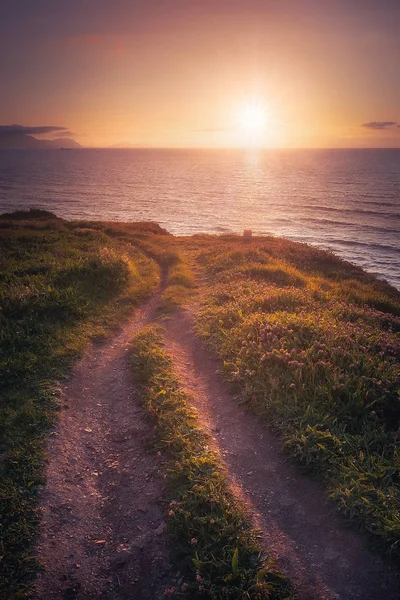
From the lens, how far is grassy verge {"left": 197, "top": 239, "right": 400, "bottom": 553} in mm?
6605

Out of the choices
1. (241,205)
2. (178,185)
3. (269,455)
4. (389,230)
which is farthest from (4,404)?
(178,185)

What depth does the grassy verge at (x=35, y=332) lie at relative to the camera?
19.8ft

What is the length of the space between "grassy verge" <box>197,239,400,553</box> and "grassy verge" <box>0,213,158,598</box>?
447cm

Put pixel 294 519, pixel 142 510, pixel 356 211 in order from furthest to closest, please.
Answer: pixel 356 211 < pixel 142 510 < pixel 294 519

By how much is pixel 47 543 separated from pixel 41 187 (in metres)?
108

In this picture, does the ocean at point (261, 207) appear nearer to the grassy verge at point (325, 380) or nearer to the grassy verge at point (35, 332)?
the grassy verge at point (325, 380)

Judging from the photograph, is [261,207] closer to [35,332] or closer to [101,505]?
[35,332]

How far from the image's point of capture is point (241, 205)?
78500mm

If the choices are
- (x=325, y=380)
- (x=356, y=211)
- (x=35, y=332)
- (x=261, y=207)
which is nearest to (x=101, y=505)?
(x=325, y=380)

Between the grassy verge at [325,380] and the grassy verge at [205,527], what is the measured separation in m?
1.68

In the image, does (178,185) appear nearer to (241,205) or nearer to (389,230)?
(241,205)

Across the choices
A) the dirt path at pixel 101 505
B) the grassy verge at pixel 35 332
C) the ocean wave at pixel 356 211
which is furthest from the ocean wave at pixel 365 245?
the dirt path at pixel 101 505

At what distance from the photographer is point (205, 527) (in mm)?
5898

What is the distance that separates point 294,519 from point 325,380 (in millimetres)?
3831
